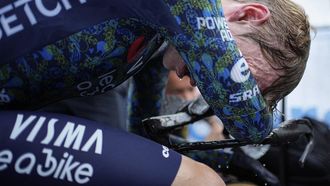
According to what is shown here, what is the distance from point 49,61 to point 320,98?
2.39 meters

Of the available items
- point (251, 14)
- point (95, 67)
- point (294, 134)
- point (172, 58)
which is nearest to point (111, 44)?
point (95, 67)

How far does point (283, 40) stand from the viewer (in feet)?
4.22

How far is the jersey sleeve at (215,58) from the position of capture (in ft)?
3.69

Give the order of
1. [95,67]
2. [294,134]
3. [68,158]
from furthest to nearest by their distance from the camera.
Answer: [294,134] → [95,67] → [68,158]

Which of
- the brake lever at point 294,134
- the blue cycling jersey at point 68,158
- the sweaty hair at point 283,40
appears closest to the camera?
the blue cycling jersey at point 68,158

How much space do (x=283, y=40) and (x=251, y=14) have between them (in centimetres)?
9

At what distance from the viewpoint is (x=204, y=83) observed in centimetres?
117

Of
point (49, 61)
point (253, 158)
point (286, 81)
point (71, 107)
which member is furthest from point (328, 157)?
point (49, 61)

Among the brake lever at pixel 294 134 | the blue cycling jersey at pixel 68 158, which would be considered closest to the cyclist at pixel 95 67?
the blue cycling jersey at pixel 68 158

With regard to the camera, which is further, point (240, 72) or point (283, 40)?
point (283, 40)

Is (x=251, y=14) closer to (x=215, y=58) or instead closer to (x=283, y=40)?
(x=283, y=40)

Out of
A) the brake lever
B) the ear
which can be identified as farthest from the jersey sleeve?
the brake lever

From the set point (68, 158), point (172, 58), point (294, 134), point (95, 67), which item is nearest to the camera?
point (68, 158)

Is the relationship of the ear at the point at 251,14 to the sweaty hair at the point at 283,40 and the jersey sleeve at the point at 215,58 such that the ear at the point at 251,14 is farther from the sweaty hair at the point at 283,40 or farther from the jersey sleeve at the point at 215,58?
the jersey sleeve at the point at 215,58
